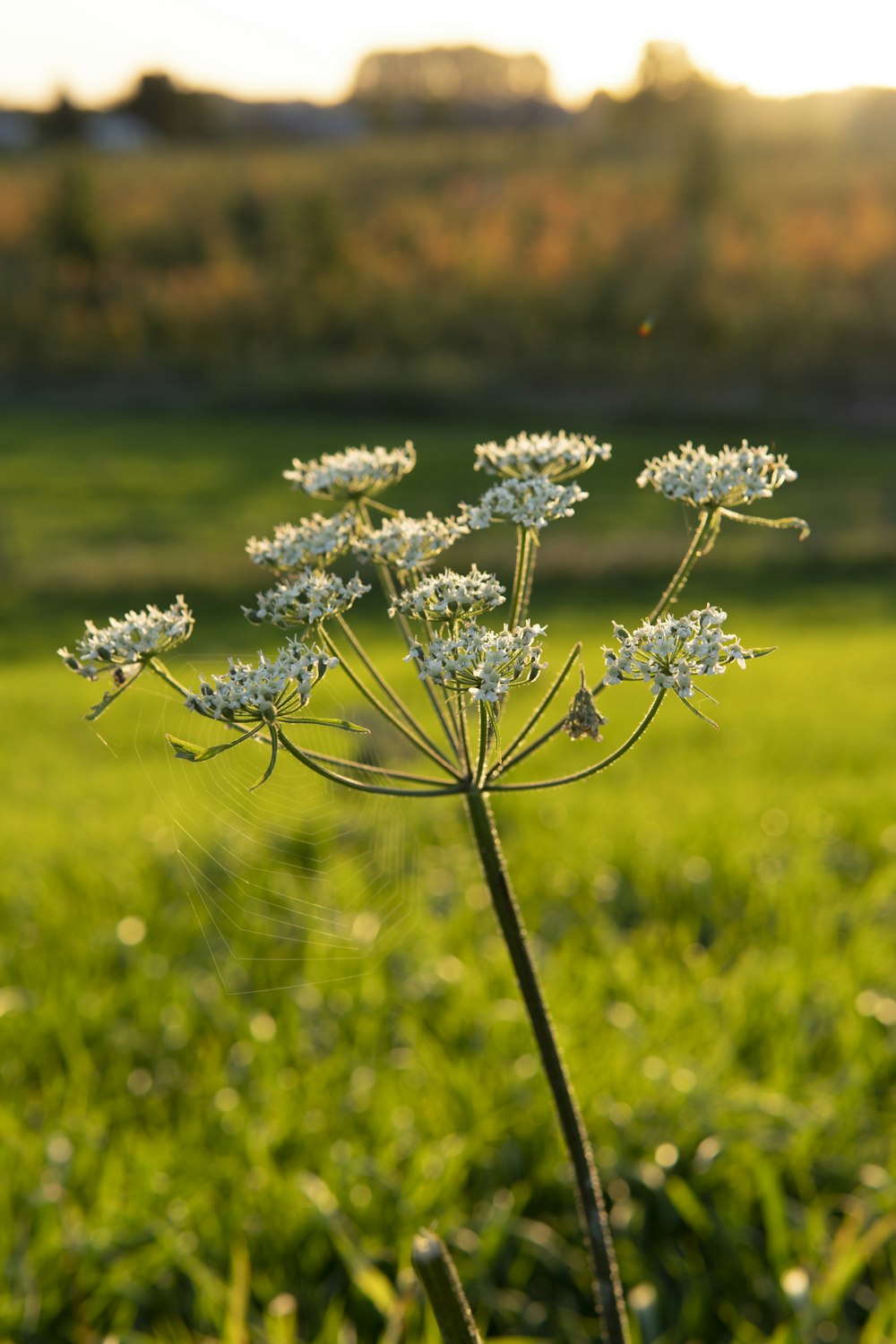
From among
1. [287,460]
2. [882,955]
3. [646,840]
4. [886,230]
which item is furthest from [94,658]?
[886,230]

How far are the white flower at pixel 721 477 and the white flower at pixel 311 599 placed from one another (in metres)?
0.56

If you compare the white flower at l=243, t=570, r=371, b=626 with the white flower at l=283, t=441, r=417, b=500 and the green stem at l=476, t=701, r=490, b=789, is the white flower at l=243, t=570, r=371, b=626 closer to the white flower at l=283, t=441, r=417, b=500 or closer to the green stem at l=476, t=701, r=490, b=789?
the green stem at l=476, t=701, r=490, b=789

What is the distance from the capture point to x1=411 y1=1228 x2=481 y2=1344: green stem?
60.5 inches

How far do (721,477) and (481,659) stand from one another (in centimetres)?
64

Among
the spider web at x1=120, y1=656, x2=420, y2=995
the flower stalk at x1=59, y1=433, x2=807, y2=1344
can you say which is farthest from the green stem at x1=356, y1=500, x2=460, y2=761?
the spider web at x1=120, y1=656, x2=420, y2=995

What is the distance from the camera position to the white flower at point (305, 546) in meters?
2.02

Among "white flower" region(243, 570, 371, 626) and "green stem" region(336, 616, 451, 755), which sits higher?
"white flower" region(243, 570, 371, 626)

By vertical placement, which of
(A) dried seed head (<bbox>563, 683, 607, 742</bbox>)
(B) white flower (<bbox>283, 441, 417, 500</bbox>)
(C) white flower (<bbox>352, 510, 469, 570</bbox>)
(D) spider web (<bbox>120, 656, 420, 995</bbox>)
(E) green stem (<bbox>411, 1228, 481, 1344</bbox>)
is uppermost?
(B) white flower (<bbox>283, 441, 417, 500</bbox>)

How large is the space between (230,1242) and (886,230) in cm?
5406

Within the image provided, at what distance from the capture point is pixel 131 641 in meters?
1.78

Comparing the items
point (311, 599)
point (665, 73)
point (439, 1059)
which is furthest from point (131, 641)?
point (665, 73)

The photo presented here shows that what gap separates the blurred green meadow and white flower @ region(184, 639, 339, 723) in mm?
381

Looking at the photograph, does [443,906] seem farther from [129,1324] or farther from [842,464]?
[842,464]

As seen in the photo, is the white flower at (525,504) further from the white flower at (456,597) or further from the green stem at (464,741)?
the green stem at (464,741)
